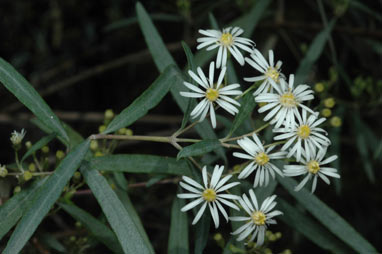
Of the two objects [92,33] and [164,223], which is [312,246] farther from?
[92,33]

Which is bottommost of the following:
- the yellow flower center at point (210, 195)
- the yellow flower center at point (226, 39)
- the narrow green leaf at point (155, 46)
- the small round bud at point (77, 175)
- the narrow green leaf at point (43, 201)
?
the narrow green leaf at point (43, 201)

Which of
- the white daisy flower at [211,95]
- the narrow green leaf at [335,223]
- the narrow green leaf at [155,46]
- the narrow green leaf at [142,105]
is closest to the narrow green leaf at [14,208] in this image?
the narrow green leaf at [142,105]

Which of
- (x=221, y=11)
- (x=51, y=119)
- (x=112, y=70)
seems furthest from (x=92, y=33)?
(x=51, y=119)

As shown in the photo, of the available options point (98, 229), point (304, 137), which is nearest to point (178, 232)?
point (98, 229)

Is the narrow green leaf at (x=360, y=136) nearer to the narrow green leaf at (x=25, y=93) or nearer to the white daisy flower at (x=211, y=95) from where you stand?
the white daisy flower at (x=211, y=95)

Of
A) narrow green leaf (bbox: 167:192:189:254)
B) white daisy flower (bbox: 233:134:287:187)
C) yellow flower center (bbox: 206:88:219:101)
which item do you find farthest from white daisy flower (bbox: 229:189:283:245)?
yellow flower center (bbox: 206:88:219:101)

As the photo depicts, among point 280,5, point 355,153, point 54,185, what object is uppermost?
point 280,5
